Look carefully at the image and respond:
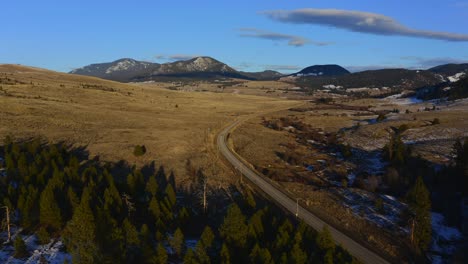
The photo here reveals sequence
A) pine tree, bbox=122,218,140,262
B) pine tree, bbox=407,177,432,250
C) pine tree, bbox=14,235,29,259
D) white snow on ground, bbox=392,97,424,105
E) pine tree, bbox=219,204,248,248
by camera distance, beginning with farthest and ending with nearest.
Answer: white snow on ground, bbox=392,97,424,105 → pine tree, bbox=407,177,432,250 → pine tree, bbox=219,204,248,248 → pine tree, bbox=122,218,140,262 → pine tree, bbox=14,235,29,259

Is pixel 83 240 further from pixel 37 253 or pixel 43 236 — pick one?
pixel 43 236

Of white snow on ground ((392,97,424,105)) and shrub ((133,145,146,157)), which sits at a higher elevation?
shrub ((133,145,146,157))

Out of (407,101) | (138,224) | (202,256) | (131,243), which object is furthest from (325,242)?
(407,101)

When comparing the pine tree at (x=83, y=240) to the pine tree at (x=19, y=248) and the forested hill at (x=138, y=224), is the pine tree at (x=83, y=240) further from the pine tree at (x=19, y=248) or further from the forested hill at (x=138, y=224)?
the pine tree at (x=19, y=248)

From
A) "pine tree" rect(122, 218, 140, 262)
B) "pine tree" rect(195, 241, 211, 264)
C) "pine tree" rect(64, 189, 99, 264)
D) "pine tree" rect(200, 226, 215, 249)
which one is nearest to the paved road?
"pine tree" rect(200, 226, 215, 249)

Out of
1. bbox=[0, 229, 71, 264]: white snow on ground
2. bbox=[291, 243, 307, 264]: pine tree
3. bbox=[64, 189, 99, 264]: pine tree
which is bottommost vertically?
bbox=[0, 229, 71, 264]: white snow on ground

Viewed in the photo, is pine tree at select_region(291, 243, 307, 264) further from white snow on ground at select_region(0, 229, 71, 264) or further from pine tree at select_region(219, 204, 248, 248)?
white snow on ground at select_region(0, 229, 71, 264)

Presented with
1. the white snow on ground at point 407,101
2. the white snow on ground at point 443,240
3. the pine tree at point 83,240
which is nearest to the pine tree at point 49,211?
the pine tree at point 83,240
